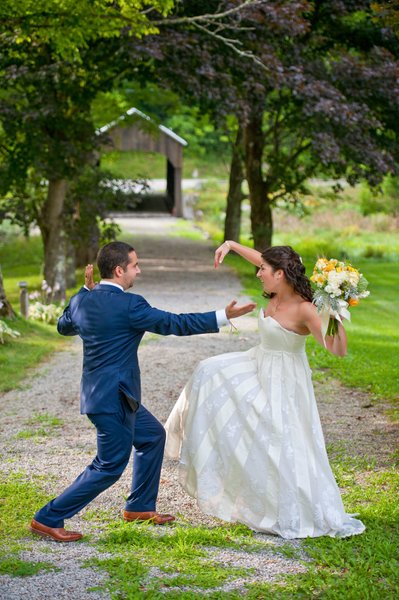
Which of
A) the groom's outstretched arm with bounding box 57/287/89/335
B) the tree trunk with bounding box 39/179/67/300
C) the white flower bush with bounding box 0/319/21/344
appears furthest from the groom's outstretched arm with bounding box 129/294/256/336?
the tree trunk with bounding box 39/179/67/300

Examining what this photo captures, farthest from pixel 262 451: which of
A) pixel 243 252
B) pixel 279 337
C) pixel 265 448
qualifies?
pixel 243 252

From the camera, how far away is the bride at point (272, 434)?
618 cm

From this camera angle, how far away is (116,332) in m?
5.90

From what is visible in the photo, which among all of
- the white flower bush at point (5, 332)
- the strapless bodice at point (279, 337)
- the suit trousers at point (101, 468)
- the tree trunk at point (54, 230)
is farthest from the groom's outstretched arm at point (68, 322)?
the tree trunk at point (54, 230)

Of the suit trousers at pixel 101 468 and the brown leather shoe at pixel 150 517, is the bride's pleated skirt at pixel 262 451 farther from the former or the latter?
the suit trousers at pixel 101 468

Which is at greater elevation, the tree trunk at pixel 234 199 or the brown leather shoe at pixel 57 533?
the tree trunk at pixel 234 199

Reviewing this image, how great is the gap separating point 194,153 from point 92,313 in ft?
178

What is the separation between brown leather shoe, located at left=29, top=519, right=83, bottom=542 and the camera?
237 inches

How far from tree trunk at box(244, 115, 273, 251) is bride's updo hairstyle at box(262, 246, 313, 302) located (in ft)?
55.2

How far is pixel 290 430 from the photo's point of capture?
20.5 feet

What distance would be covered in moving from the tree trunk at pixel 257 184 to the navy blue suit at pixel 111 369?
57.0 feet

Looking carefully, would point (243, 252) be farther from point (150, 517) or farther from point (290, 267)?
point (150, 517)

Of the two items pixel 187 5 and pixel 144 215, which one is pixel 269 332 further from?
pixel 144 215

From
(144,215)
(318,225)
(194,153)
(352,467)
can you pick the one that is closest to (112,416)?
(352,467)
